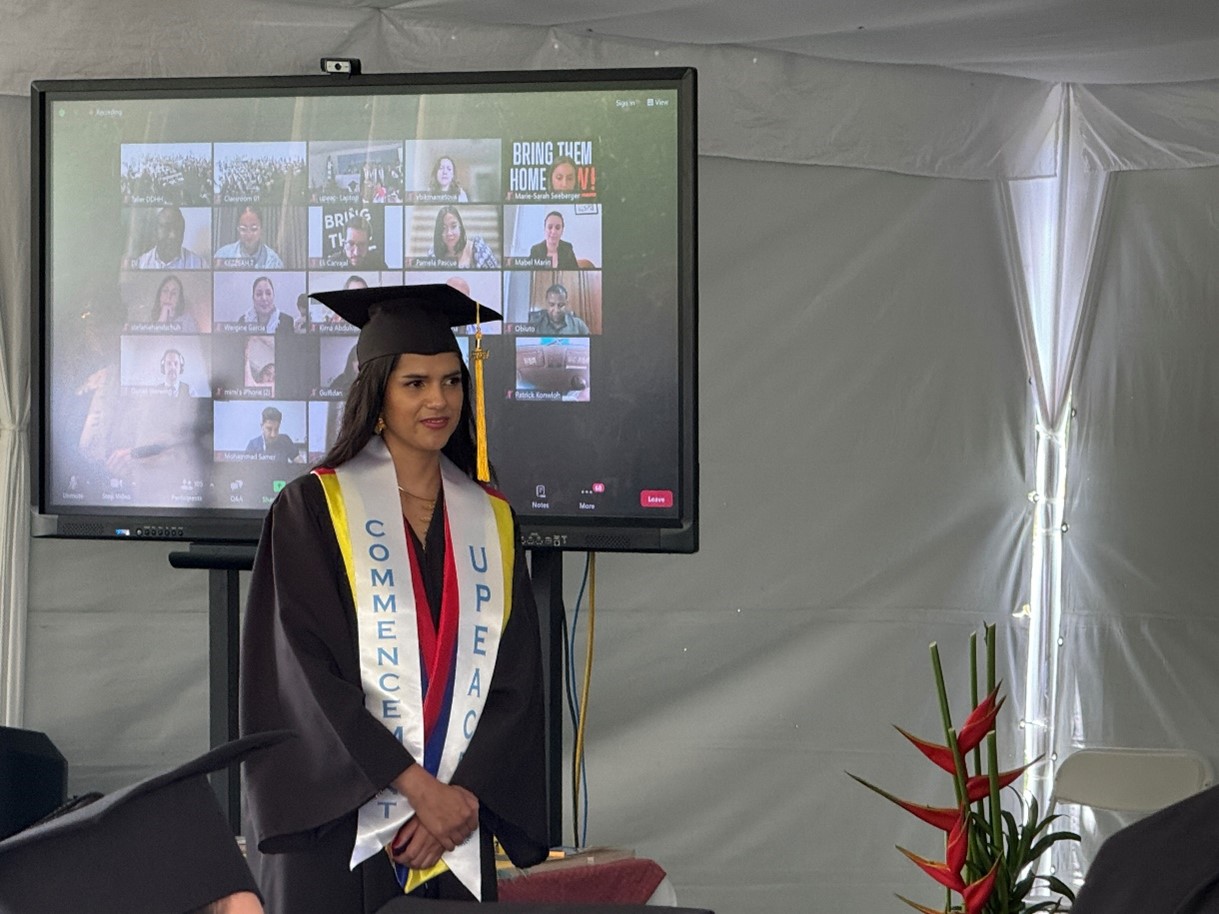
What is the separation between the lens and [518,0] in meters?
4.01

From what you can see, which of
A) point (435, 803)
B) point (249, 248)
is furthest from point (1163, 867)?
point (249, 248)

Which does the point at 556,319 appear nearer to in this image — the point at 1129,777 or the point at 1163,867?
the point at 1129,777

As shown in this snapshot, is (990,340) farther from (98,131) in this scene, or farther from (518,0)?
(98,131)

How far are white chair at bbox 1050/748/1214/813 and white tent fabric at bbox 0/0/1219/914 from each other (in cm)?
115

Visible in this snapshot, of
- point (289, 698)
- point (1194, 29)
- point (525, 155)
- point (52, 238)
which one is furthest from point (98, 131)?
point (1194, 29)

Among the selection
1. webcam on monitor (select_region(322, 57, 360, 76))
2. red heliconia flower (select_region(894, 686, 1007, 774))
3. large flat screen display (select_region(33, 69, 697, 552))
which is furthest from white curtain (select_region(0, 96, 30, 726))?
red heliconia flower (select_region(894, 686, 1007, 774))

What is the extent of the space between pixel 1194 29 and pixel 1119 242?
0.72 meters

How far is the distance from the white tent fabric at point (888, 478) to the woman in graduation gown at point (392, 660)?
1417 millimetres

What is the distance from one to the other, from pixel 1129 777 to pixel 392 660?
5.01ft

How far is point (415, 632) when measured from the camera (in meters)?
2.92

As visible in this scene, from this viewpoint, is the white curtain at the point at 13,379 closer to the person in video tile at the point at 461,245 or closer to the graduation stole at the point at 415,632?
the person in video tile at the point at 461,245

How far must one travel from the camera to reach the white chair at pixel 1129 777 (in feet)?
10.8

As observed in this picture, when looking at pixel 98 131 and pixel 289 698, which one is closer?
pixel 289 698

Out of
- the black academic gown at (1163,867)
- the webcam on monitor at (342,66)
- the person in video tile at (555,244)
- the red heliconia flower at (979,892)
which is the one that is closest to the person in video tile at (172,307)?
the webcam on monitor at (342,66)
